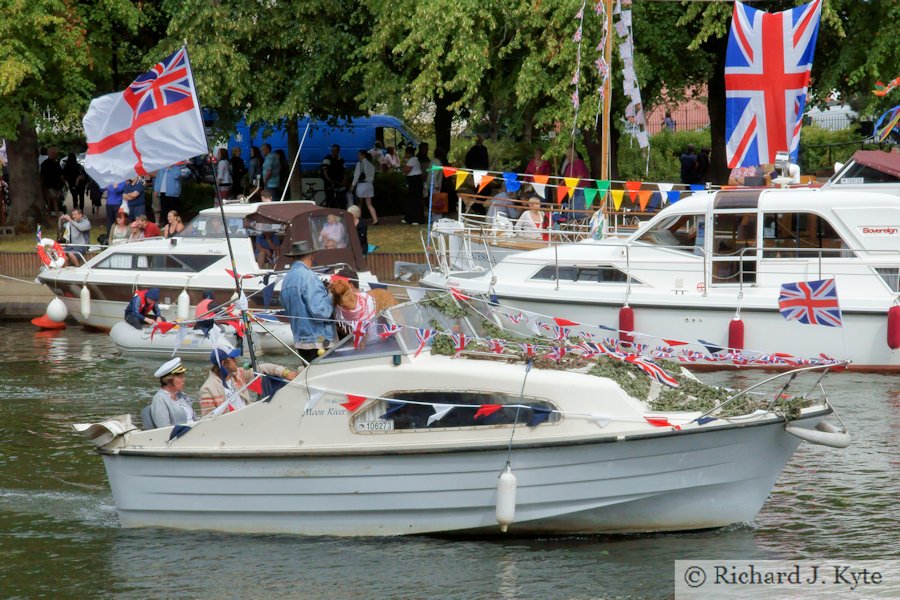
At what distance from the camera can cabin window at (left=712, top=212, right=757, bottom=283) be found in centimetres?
1809

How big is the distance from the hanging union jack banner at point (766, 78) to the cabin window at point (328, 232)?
6.30 metres

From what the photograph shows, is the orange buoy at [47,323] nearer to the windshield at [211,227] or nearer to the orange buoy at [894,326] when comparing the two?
the windshield at [211,227]

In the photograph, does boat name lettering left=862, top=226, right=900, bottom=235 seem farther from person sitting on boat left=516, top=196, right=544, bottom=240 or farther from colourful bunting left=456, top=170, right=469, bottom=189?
colourful bunting left=456, top=170, right=469, bottom=189

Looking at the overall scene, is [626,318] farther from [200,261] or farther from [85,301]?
[85,301]

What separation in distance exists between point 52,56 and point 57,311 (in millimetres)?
7202

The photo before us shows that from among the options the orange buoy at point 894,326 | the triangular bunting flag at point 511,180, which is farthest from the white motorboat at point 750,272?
the triangular bunting flag at point 511,180

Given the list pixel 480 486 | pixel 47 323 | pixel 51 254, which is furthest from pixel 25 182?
pixel 480 486

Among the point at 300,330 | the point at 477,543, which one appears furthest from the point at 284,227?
the point at 477,543

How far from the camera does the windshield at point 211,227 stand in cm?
2142

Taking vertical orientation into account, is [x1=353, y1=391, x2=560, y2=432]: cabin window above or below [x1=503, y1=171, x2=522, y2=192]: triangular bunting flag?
below

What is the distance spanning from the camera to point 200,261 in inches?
846

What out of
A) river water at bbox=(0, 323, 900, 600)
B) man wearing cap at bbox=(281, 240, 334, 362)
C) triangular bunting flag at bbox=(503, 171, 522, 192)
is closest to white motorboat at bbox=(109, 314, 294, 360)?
triangular bunting flag at bbox=(503, 171, 522, 192)

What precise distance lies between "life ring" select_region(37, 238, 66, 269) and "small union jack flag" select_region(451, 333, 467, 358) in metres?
14.0

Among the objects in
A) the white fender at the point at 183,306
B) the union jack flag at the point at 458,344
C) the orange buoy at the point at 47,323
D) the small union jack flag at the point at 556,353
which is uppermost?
the union jack flag at the point at 458,344
